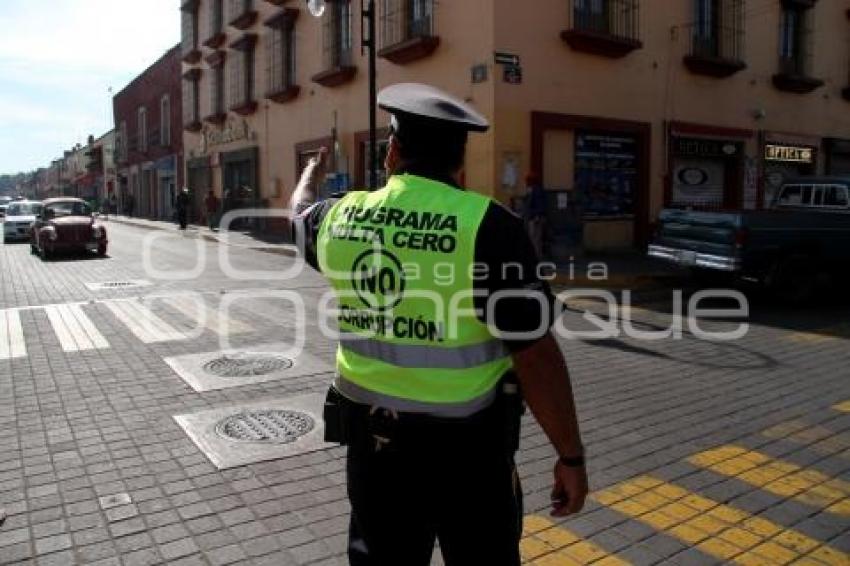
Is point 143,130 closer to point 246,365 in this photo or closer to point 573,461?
point 246,365

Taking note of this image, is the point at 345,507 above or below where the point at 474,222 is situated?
below

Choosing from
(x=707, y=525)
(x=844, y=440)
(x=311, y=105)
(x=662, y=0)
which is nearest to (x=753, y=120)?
(x=662, y=0)

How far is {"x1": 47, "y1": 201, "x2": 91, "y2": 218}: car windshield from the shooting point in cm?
1984

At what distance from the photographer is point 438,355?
2051 mm

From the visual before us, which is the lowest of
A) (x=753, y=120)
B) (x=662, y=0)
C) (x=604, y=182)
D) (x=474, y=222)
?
(x=474, y=222)

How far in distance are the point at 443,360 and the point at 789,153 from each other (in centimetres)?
2339

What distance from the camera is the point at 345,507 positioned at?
3988 mm

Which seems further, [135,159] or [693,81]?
[135,159]

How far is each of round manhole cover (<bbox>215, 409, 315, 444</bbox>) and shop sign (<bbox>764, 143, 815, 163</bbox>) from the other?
2000 cm

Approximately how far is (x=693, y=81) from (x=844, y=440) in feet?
53.2

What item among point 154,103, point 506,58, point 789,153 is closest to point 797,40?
point 789,153

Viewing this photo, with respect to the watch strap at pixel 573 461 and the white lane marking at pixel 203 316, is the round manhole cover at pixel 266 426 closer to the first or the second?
the watch strap at pixel 573 461

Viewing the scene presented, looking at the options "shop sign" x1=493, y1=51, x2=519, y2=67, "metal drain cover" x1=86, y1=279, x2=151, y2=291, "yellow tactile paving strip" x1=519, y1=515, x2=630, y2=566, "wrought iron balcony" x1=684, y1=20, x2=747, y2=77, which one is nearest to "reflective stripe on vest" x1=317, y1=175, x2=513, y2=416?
"yellow tactile paving strip" x1=519, y1=515, x2=630, y2=566

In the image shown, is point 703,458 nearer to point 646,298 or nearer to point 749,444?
point 749,444
